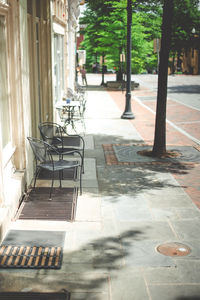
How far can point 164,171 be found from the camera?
365 inches

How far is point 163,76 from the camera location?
10.1 metres

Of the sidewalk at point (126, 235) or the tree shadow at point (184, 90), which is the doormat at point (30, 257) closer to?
the sidewalk at point (126, 235)

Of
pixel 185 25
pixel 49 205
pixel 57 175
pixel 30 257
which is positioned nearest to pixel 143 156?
pixel 57 175

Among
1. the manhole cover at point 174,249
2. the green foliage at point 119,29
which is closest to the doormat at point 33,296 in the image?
the manhole cover at point 174,249

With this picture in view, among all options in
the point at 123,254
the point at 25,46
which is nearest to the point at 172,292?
the point at 123,254

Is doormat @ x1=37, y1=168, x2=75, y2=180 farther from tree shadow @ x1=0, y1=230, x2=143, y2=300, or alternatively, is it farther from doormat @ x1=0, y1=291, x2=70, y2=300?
doormat @ x1=0, y1=291, x2=70, y2=300

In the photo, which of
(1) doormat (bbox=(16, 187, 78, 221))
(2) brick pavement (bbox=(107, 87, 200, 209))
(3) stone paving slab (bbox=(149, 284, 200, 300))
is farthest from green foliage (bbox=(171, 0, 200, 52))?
(3) stone paving slab (bbox=(149, 284, 200, 300))

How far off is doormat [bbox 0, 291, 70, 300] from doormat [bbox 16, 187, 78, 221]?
6.69 feet

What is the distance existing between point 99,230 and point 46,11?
6902 mm

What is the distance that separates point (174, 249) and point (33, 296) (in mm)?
2093

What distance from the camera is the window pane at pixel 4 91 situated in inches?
247

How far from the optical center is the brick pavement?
855 centimetres

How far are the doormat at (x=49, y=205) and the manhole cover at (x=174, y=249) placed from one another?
1.58m

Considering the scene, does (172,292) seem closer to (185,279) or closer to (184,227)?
(185,279)
